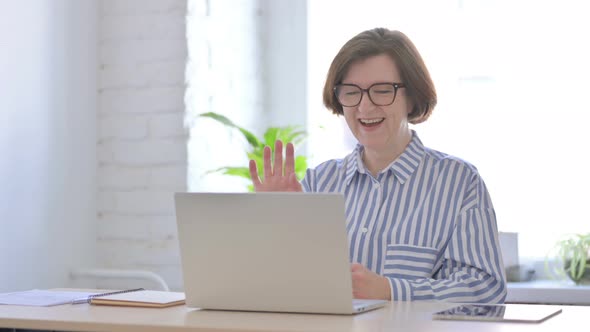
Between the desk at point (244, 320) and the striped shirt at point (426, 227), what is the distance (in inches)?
→ 9.8

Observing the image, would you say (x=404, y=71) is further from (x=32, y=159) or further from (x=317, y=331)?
(x=32, y=159)

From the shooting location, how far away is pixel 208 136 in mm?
3445

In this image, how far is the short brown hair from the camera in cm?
246

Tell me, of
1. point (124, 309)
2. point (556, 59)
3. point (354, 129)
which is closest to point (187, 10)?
point (354, 129)

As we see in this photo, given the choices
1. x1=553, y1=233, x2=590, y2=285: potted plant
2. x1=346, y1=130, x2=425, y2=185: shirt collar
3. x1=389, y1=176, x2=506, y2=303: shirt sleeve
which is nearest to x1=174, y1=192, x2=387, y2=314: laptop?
x1=389, y1=176, x2=506, y2=303: shirt sleeve

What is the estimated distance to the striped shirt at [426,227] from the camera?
2.21 meters

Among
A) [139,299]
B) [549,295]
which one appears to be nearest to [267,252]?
[139,299]

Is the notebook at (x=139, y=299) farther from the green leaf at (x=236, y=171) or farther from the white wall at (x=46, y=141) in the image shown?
the green leaf at (x=236, y=171)

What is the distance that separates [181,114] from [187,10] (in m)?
0.35

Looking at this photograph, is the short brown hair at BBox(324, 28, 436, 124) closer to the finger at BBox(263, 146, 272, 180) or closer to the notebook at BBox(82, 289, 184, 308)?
the finger at BBox(263, 146, 272, 180)

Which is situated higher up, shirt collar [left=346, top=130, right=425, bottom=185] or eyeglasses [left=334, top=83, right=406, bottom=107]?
eyeglasses [left=334, top=83, right=406, bottom=107]

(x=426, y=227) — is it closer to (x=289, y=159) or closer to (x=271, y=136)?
(x=289, y=159)

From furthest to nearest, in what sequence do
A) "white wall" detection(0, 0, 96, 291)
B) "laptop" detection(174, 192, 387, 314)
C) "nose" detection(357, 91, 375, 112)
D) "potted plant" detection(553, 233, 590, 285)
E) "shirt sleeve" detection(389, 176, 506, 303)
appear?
"potted plant" detection(553, 233, 590, 285), "white wall" detection(0, 0, 96, 291), "nose" detection(357, 91, 375, 112), "shirt sleeve" detection(389, 176, 506, 303), "laptop" detection(174, 192, 387, 314)

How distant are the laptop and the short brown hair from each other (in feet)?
2.47
